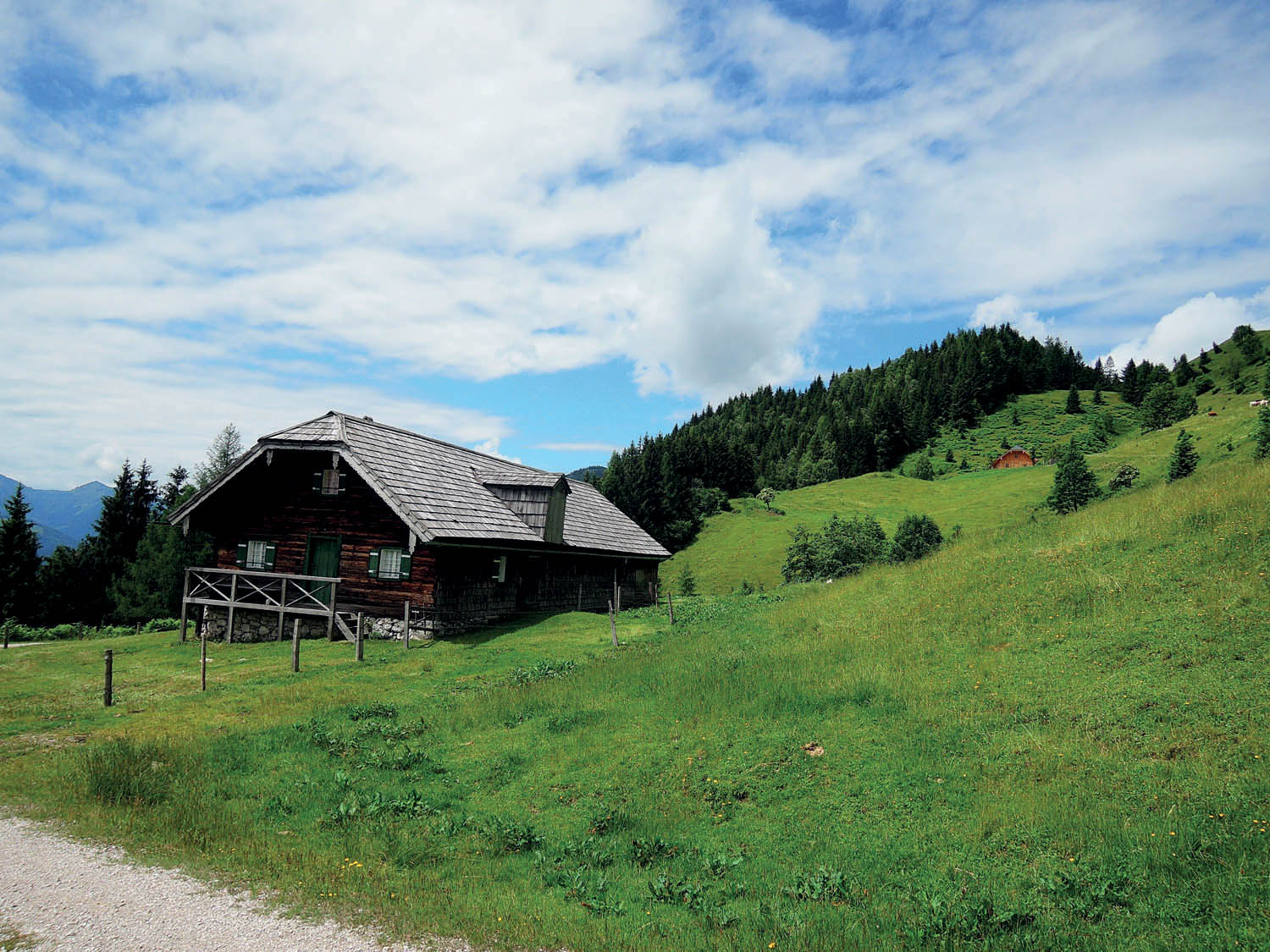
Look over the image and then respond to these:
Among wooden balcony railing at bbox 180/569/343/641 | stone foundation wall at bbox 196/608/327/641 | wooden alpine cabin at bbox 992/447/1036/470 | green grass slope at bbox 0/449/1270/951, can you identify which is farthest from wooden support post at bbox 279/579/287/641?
wooden alpine cabin at bbox 992/447/1036/470

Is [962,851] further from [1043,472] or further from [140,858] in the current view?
[1043,472]

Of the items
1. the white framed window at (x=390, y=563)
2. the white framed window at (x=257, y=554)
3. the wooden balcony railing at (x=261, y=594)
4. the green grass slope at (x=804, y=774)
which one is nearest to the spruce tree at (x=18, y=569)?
the wooden balcony railing at (x=261, y=594)

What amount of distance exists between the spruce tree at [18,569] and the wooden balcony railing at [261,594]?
122 ft

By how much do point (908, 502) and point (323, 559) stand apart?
74832 mm

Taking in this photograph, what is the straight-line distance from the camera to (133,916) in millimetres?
6879

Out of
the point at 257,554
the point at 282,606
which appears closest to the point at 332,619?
the point at 282,606

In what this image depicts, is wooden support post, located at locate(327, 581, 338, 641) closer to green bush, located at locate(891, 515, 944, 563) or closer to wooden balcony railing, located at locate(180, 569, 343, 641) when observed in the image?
wooden balcony railing, located at locate(180, 569, 343, 641)

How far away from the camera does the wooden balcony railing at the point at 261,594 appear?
24516mm

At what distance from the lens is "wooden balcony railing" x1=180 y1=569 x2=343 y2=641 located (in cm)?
2452

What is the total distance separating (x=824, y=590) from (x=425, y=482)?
49.5 feet

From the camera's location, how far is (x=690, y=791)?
10.1 m

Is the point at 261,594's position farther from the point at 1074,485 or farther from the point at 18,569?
the point at 1074,485

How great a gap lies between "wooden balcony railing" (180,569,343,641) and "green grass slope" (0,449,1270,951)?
259 inches

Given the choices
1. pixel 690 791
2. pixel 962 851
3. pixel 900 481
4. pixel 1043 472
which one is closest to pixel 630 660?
pixel 690 791
